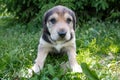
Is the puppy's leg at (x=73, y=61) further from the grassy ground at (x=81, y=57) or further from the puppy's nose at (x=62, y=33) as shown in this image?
the puppy's nose at (x=62, y=33)

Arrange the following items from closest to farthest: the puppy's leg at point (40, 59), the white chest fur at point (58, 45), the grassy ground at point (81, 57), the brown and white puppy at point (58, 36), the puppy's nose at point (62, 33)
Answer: the grassy ground at point (81, 57) → the puppy's nose at point (62, 33) → the brown and white puppy at point (58, 36) → the puppy's leg at point (40, 59) → the white chest fur at point (58, 45)

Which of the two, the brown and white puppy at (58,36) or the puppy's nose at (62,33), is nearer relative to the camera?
the puppy's nose at (62,33)

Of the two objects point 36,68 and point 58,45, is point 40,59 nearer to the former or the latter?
point 36,68

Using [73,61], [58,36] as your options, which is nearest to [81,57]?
[73,61]

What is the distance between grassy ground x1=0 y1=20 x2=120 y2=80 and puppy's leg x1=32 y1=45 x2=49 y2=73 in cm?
10

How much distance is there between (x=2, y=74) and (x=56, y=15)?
1153 millimetres

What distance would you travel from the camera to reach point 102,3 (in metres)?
8.70

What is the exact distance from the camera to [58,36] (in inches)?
200

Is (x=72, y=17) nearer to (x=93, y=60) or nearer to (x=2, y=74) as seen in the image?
(x=93, y=60)

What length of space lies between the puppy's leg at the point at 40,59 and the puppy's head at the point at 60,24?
30 centimetres

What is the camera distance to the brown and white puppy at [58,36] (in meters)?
5.10

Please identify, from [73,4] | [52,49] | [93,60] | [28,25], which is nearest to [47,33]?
[52,49]

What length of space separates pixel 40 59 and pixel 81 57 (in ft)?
2.39

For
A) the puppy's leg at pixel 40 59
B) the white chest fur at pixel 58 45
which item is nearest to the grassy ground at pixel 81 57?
the puppy's leg at pixel 40 59
